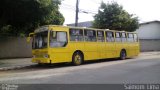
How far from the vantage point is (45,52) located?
658 inches

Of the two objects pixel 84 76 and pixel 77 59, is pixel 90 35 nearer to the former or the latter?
pixel 77 59

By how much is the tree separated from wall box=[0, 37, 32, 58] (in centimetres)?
1086

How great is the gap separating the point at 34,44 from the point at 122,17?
16.0 meters

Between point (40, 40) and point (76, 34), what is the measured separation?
267 centimetres

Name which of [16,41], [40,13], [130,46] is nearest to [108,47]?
[130,46]

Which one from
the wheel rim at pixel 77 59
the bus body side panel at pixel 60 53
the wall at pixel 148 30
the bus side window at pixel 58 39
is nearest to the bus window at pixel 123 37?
the wheel rim at pixel 77 59

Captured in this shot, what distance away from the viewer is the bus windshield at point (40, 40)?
17.0m

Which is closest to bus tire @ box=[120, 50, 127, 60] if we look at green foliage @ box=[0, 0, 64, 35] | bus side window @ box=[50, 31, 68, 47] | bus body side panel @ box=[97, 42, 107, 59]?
bus body side panel @ box=[97, 42, 107, 59]

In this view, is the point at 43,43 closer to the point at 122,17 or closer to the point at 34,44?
the point at 34,44

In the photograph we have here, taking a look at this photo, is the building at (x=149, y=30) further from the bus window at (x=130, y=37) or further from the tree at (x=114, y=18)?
the bus window at (x=130, y=37)

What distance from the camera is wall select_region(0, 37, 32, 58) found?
22.9 metres

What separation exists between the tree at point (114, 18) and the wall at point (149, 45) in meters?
7.22

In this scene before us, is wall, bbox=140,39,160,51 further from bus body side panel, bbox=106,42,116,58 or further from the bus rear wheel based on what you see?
bus body side panel, bbox=106,42,116,58

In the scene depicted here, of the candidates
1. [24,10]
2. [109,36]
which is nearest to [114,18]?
[109,36]
